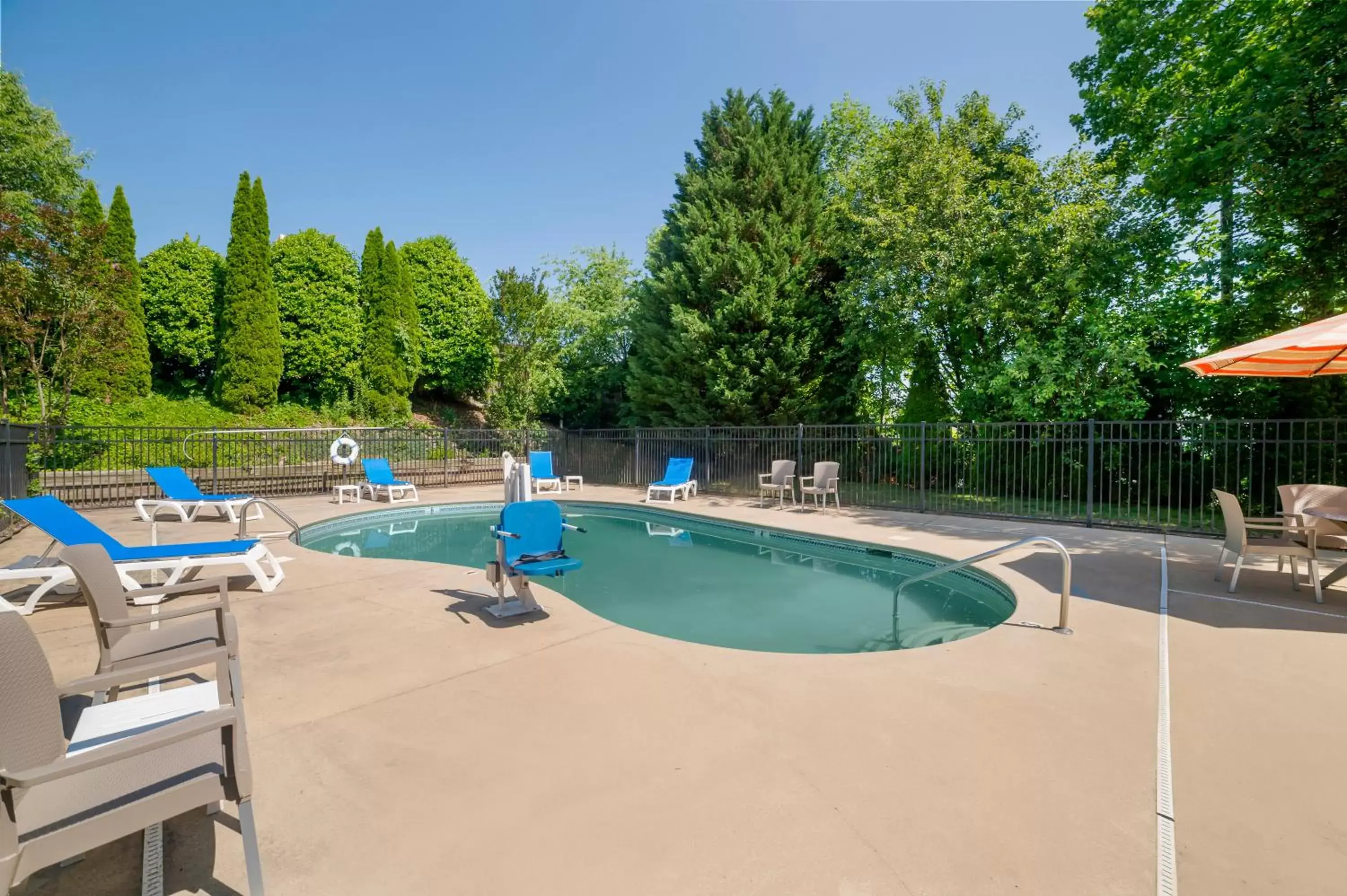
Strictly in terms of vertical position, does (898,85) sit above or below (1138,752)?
above

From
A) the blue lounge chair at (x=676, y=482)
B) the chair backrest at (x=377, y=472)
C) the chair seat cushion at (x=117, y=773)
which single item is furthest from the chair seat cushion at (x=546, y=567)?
the chair backrest at (x=377, y=472)

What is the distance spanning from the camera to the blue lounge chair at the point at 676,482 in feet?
44.5

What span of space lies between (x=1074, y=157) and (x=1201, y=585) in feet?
34.4

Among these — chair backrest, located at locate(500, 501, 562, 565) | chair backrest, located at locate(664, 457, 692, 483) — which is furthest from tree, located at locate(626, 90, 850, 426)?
chair backrest, located at locate(500, 501, 562, 565)

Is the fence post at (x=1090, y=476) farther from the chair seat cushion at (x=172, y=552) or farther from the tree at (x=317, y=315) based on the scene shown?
the tree at (x=317, y=315)

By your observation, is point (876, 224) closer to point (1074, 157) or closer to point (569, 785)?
point (1074, 157)

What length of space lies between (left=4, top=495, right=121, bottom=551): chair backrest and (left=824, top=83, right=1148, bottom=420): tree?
1346 centimetres

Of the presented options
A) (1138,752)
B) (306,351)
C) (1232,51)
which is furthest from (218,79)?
(1232,51)

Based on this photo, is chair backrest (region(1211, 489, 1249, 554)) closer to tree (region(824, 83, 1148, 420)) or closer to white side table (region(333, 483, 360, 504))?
tree (region(824, 83, 1148, 420))

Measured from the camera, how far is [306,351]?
20.7 metres

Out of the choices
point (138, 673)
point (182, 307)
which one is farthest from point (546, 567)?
point (182, 307)

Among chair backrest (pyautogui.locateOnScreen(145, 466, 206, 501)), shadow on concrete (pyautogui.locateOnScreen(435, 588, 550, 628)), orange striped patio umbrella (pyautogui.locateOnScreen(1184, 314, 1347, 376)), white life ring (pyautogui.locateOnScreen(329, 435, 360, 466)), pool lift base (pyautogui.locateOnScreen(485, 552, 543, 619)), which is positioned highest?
orange striped patio umbrella (pyautogui.locateOnScreen(1184, 314, 1347, 376))

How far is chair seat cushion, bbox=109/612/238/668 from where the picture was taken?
2.59 m

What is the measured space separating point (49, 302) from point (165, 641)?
15.9m
